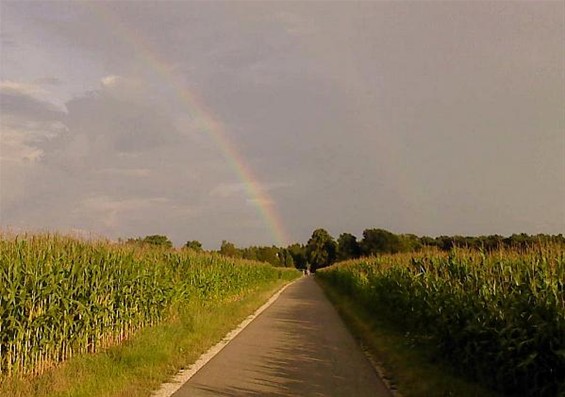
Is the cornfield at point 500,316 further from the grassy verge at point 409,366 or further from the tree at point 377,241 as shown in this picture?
the tree at point 377,241

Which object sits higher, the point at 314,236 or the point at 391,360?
the point at 314,236

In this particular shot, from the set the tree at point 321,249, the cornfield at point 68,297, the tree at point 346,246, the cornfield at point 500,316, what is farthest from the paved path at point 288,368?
the tree at point 321,249

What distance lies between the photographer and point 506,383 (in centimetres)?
864

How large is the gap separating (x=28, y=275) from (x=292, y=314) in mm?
16003

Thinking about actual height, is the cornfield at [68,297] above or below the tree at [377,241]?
below

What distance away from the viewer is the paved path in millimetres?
9492

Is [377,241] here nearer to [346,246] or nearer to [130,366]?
[346,246]

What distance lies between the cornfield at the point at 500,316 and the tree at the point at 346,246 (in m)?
109

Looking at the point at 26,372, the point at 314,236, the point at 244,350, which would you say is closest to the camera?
the point at 26,372

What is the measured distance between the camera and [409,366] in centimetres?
1157

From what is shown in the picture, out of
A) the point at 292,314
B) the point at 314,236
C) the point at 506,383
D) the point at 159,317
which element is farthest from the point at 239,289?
the point at 314,236

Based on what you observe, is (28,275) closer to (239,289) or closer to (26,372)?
(26,372)

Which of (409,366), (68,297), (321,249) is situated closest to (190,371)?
(68,297)

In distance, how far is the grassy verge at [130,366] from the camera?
8789 mm
